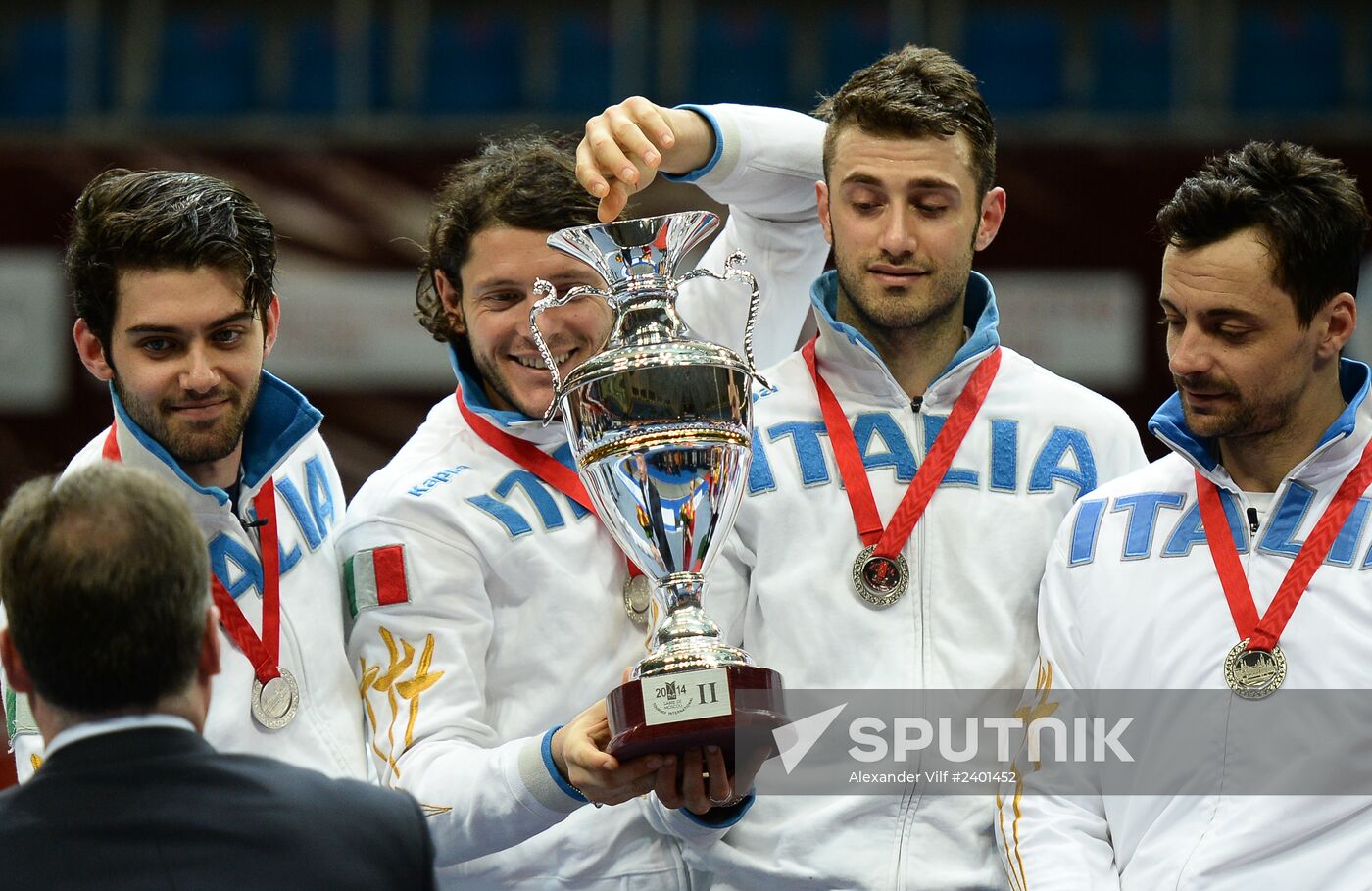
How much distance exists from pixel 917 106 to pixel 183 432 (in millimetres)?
1283

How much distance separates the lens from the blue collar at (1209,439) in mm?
2617

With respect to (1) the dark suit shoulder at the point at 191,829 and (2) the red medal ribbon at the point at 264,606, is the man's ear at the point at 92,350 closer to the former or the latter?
(2) the red medal ribbon at the point at 264,606

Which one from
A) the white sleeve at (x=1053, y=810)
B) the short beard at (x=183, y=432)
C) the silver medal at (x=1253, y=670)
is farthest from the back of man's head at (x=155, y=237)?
the silver medal at (x=1253, y=670)

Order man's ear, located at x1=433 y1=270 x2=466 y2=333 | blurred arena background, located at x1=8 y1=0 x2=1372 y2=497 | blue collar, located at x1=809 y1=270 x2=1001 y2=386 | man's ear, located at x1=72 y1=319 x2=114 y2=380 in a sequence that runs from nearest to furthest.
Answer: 1. man's ear, located at x1=72 y1=319 x2=114 y2=380
2. blue collar, located at x1=809 y1=270 x2=1001 y2=386
3. man's ear, located at x1=433 y1=270 x2=466 y2=333
4. blurred arena background, located at x1=8 y1=0 x2=1372 y2=497

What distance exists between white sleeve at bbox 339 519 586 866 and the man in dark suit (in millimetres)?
746

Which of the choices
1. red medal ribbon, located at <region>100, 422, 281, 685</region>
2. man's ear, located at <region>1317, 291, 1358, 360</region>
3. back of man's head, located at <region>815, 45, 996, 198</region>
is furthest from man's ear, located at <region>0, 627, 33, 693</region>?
man's ear, located at <region>1317, 291, 1358, 360</region>

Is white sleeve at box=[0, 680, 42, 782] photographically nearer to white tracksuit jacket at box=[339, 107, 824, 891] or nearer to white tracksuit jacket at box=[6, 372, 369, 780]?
white tracksuit jacket at box=[6, 372, 369, 780]

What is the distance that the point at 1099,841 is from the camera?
261 cm

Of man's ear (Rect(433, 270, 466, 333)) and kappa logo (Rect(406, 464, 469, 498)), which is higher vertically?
man's ear (Rect(433, 270, 466, 333))

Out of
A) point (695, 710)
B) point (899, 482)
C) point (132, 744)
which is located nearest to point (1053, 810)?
point (899, 482)

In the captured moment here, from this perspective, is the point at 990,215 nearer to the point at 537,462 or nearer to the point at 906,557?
the point at 906,557

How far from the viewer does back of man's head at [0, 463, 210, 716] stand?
175 centimetres

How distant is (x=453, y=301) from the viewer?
3027 mm

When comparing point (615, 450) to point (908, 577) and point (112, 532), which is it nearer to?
point (908, 577)
